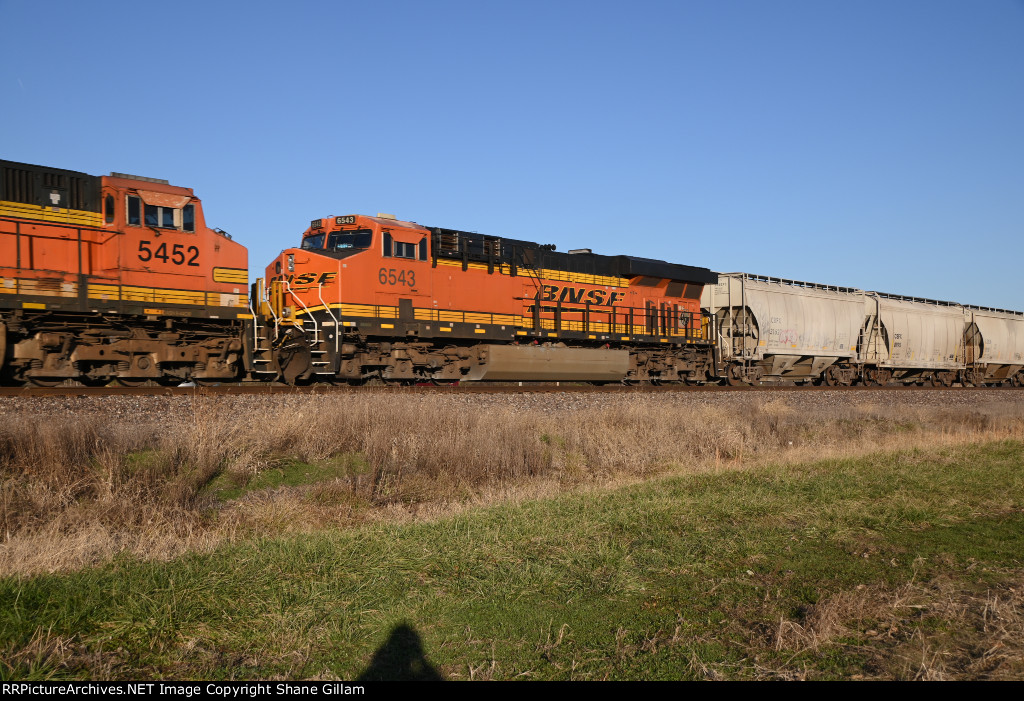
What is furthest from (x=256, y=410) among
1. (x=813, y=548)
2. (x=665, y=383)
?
(x=665, y=383)

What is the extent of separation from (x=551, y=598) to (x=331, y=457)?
6691mm

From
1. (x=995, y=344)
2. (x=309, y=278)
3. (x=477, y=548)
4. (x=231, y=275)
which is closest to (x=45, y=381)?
(x=231, y=275)

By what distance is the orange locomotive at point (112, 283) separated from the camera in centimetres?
1309

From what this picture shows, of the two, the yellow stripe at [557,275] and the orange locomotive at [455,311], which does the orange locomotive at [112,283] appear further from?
the yellow stripe at [557,275]

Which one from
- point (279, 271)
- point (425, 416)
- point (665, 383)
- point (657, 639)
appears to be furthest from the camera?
point (665, 383)

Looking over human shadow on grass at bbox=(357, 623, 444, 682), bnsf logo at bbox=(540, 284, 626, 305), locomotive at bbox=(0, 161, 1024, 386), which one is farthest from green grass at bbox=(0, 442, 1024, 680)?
bnsf logo at bbox=(540, 284, 626, 305)

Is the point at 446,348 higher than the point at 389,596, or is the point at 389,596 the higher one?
the point at 446,348

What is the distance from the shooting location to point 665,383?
25.2 metres

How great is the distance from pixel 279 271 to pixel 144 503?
36.5ft

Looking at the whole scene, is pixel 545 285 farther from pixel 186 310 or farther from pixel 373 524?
pixel 373 524

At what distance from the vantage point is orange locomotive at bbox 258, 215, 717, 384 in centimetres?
1680

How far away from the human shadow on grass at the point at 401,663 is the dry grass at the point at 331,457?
2353mm

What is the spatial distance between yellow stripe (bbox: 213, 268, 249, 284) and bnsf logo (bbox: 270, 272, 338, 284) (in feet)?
6.09
